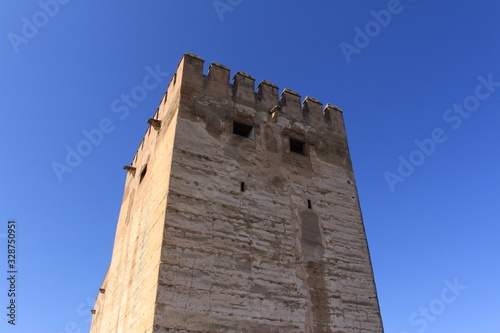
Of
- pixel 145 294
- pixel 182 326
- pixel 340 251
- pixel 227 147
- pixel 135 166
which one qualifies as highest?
pixel 135 166

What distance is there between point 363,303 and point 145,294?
446 cm

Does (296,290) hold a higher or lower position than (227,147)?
lower

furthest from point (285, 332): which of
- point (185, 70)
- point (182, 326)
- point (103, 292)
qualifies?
point (103, 292)

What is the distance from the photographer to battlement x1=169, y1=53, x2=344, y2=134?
31.6 ft

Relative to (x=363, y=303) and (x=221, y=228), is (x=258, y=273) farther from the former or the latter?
(x=363, y=303)

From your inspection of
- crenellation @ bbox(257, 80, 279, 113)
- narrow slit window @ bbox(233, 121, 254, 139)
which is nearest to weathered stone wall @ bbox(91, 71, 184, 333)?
narrow slit window @ bbox(233, 121, 254, 139)

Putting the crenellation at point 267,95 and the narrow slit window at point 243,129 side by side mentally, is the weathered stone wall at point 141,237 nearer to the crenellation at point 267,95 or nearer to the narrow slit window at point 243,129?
Result: the narrow slit window at point 243,129

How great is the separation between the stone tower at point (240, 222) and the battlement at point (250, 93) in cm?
3

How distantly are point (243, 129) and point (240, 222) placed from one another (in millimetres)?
2642

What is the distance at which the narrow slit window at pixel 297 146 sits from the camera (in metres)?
10.2

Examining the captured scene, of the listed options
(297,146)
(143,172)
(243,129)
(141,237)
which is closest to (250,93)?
(243,129)

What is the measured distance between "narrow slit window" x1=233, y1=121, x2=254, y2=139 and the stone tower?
0.09 ft

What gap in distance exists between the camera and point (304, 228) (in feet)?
28.4

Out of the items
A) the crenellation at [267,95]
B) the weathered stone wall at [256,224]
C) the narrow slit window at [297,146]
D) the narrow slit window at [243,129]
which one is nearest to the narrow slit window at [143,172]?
the weathered stone wall at [256,224]
